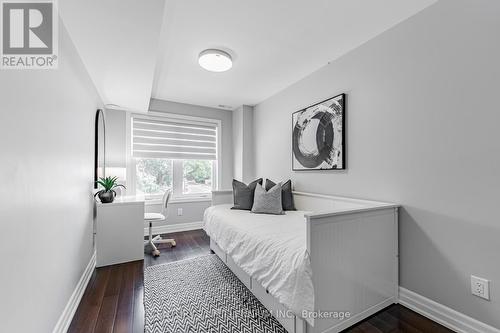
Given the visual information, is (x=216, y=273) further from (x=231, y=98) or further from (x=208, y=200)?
(x=231, y=98)

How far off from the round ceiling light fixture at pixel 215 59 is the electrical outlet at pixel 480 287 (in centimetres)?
278

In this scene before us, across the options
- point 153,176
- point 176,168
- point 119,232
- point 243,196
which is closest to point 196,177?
point 176,168

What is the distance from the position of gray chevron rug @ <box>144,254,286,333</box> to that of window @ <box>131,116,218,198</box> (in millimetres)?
1794

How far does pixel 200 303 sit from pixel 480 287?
2.03 metres

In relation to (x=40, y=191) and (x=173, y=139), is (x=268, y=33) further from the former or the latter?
(x=173, y=139)

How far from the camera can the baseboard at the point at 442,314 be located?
1474 millimetres

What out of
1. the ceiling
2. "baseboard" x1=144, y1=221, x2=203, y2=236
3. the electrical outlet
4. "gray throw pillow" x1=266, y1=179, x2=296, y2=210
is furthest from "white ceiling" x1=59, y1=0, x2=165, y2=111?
the electrical outlet

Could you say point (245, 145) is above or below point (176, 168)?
above


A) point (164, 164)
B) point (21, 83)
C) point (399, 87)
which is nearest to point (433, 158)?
point (399, 87)

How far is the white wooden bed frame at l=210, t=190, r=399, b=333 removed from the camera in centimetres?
140

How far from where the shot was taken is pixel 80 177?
7.08 ft

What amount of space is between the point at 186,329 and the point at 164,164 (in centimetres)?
300

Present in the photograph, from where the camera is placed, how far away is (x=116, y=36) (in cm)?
176
